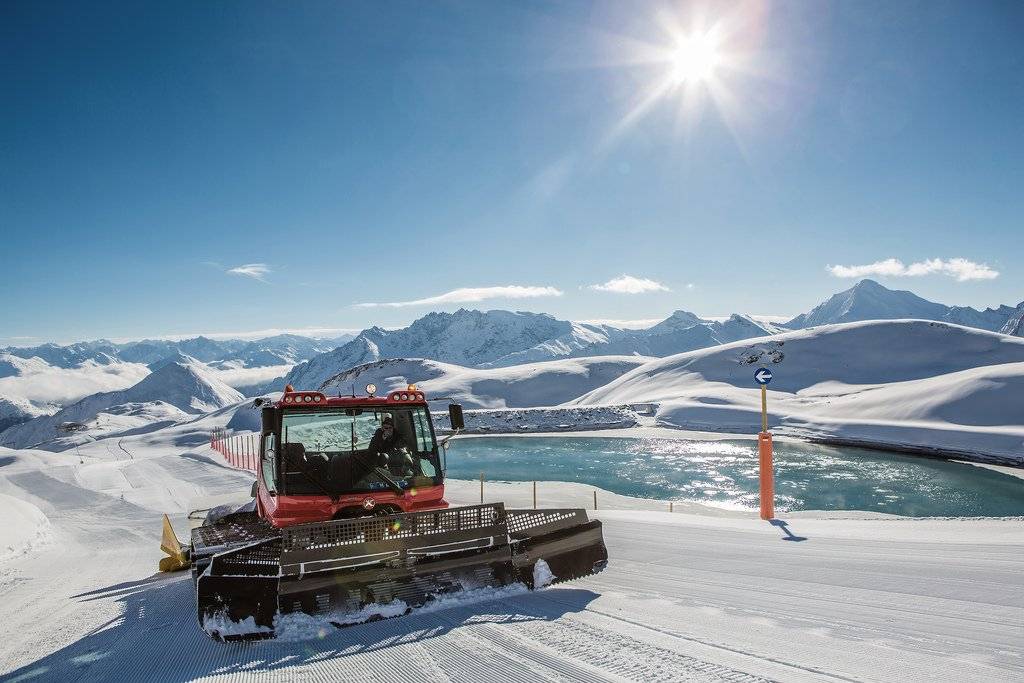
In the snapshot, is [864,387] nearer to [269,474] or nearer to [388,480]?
[388,480]

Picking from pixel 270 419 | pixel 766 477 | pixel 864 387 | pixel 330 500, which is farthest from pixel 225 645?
pixel 864 387

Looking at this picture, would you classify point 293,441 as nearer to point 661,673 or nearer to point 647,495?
point 661,673

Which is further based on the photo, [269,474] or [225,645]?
[269,474]

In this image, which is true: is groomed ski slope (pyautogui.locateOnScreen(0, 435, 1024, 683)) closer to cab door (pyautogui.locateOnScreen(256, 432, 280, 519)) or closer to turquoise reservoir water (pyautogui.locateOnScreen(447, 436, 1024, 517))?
cab door (pyautogui.locateOnScreen(256, 432, 280, 519))

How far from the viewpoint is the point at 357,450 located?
245 inches

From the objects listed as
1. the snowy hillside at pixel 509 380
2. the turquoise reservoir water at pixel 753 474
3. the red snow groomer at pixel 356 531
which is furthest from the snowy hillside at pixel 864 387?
the red snow groomer at pixel 356 531

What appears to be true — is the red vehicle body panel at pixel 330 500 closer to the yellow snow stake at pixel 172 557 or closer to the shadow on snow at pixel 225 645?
the shadow on snow at pixel 225 645

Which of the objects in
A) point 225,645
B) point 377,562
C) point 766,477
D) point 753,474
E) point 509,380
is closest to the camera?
point 225,645

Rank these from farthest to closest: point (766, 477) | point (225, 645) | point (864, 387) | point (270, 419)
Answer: point (864, 387) < point (766, 477) < point (270, 419) < point (225, 645)

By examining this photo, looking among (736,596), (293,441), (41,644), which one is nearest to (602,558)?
(736,596)

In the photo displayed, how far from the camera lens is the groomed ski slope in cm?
335

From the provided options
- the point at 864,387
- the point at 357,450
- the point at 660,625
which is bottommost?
the point at 660,625

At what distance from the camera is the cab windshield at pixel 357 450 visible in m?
5.64

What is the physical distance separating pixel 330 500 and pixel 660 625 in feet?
10.4
